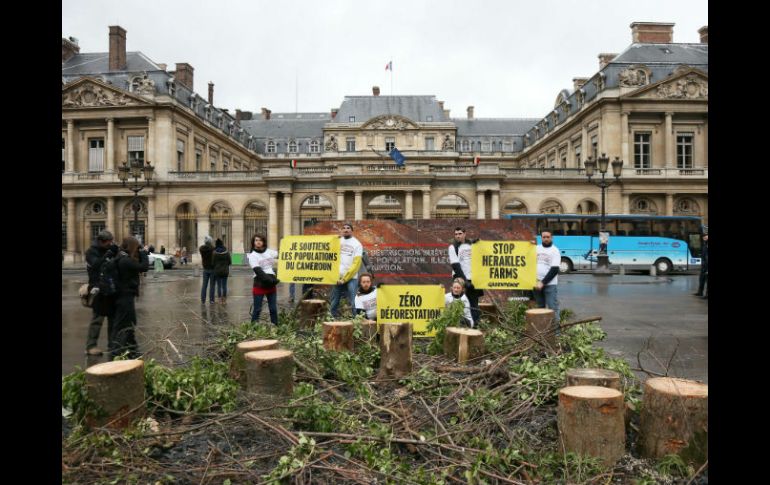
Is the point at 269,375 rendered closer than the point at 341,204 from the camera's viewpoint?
Yes

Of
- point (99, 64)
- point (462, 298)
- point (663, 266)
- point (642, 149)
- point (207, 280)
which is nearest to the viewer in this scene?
point (462, 298)

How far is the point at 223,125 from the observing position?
5231cm

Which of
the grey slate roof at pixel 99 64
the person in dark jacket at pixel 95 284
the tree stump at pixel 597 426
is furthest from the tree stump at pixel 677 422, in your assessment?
the grey slate roof at pixel 99 64

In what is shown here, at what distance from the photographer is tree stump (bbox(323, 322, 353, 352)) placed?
6188mm

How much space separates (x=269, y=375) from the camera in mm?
4645

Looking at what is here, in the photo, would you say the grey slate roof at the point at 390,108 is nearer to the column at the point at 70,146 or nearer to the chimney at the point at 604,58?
the chimney at the point at 604,58

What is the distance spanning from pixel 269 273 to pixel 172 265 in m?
25.5

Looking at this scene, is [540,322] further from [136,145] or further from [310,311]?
[136,145]

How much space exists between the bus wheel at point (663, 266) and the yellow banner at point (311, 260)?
23.7 meters

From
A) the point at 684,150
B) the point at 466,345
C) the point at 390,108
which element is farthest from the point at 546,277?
the point at 390,108

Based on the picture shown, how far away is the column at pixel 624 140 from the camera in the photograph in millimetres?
38562

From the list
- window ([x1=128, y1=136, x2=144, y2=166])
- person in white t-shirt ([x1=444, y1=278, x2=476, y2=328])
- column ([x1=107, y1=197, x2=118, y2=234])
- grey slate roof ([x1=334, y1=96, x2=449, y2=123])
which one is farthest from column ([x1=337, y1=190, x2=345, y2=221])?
person in white t-shirt ([x1=444, y1=278, x2=476, y2=328])

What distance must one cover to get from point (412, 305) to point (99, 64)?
152 feet
